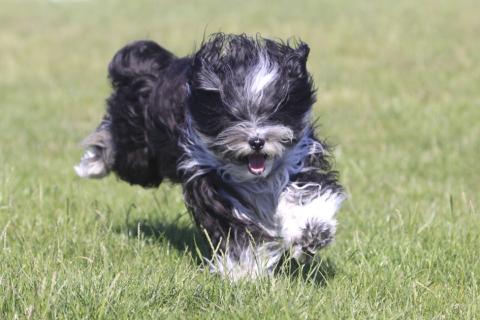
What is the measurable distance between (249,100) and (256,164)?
323 millimetres

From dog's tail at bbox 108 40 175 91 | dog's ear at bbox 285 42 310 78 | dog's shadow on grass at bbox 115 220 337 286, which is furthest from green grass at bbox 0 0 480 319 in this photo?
dog's ear at bbox 285 42 310 78

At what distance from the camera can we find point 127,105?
5914 mm

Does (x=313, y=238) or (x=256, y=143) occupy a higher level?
(x=256, y=143)

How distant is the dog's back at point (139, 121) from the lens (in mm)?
5359

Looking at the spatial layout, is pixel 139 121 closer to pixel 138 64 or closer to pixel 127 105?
pixel 127 105

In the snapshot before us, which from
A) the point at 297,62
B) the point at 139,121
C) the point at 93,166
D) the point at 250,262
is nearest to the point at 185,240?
the point at 139,121

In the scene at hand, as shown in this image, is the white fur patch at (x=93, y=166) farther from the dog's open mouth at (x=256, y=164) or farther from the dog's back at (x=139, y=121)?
the dog's open mouth at (x=256, y=164)

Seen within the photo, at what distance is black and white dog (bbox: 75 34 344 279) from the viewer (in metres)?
4.29

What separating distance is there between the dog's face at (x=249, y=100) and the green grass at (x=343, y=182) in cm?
62

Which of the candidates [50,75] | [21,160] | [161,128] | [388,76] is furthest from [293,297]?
[50,75]

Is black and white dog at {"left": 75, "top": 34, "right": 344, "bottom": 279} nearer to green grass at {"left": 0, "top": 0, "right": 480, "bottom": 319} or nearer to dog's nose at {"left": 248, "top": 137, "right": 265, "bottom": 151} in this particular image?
dog's nose at {"left": 248, "top": 137, "right": 265, "bottom": 151}

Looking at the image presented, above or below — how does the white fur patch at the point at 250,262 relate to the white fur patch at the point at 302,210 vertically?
below

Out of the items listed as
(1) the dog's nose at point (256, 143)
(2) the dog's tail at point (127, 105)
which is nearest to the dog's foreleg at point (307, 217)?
(1) the dog's nose at point (256, 143)

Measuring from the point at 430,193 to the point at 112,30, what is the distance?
17.4 meters
